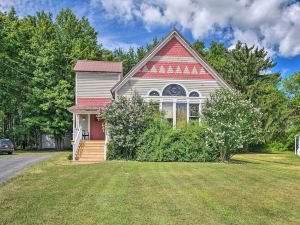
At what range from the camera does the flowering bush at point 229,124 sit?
65.0ft

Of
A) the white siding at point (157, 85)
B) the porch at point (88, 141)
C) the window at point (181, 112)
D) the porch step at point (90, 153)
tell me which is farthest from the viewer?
the window at point (181, 112)

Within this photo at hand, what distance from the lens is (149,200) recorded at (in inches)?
334

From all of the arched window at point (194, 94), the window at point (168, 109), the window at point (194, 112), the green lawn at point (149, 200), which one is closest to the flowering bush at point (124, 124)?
the window at point (168, 109)

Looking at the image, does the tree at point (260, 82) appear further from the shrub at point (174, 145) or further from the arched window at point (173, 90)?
the shrub at point (174, 145)

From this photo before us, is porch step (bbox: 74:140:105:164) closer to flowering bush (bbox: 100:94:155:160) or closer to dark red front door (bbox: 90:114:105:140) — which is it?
flowering bush (bbox: 100:94:155:160)

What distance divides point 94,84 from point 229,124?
1262cm

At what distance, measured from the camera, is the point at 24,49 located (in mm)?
38344

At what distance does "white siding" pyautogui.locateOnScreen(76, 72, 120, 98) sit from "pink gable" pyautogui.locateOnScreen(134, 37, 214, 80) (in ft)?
15.7

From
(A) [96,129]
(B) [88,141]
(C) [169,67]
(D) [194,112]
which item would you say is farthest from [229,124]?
A: (A) [96,129]

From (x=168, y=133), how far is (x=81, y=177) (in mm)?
8653

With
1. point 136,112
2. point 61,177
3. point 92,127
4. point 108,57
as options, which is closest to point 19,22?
point 108,57

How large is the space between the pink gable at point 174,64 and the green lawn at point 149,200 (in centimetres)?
1277

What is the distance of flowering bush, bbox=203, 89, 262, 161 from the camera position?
19.8m

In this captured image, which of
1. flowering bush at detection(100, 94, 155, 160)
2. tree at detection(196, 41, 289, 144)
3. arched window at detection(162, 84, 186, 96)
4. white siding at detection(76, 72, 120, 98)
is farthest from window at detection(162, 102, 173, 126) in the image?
tree at detection(196, 41, 289, 144)
